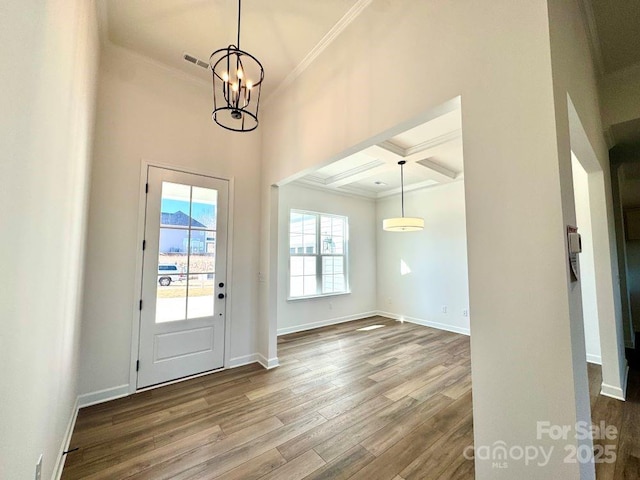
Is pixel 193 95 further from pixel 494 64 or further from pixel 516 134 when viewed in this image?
pixel 516 134

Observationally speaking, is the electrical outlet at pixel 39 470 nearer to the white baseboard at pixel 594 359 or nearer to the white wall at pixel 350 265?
the white wall at pixel 350 265

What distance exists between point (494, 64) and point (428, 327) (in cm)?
487

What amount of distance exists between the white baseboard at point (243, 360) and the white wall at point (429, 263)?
11.8ft

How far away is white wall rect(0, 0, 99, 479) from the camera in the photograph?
91cm

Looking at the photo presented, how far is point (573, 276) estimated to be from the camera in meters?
1.29

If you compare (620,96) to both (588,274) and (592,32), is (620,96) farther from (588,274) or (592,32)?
(588,274)

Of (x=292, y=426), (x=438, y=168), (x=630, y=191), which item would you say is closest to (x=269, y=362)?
(x=292, y=426)

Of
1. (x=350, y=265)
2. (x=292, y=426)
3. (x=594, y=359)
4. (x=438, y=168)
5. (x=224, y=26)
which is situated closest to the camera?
(x=292, y=426)

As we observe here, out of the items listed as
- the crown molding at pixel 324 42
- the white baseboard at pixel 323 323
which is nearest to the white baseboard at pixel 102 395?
the white baseboard at pixel 323 323

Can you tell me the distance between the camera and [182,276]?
3.01m

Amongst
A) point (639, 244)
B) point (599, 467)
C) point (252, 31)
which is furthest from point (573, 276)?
point (639, 244)

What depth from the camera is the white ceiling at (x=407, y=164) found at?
321 cm

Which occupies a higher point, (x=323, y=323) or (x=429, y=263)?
(x=429, y=263)

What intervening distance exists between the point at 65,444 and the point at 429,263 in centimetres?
555
